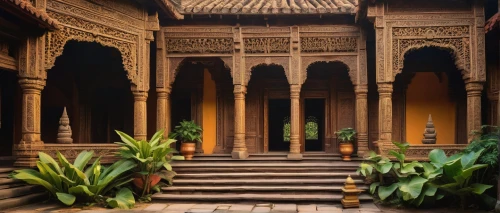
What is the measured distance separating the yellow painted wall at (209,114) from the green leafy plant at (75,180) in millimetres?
4463

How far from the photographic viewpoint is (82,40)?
32.3 feet

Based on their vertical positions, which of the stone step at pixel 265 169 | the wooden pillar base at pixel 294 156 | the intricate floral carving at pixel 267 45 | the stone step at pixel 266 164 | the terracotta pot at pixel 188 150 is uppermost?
the intricate floral carving at pixel 267 45

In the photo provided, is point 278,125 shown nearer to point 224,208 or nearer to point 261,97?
point 261,97

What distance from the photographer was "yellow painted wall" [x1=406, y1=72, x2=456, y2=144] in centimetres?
1269

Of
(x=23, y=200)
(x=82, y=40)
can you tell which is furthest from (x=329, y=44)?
(x=23, y=200)

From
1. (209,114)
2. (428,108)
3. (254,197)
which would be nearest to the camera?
(254,197)

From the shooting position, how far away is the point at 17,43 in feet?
29.5

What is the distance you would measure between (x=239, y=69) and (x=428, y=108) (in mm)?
5259

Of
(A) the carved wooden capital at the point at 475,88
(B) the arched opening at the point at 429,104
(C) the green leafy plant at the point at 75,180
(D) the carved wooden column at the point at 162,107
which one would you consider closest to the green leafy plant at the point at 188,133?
(D) the carved wooden column at the point at 162,107

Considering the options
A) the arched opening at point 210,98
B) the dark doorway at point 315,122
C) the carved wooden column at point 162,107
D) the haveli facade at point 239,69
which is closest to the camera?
the haveli facade at point 239,69

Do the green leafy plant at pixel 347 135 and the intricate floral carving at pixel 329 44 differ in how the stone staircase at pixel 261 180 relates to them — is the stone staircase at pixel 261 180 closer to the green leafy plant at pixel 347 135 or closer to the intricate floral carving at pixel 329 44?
the green leafy plant at pixel 347 135

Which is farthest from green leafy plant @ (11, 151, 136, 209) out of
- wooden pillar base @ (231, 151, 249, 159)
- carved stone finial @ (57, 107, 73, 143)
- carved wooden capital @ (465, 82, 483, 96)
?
carved wooden capital @ (465, 82, 483, 96)

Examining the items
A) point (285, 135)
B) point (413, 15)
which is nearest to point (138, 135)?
point (413, 15)

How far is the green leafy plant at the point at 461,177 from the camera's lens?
8.09 meters
